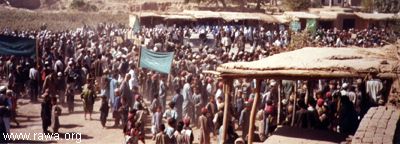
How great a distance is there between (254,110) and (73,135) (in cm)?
561

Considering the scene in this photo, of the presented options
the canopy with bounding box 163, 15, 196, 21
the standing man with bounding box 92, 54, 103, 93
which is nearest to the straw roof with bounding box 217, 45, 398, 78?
the standing man with bounding box 92, 54, 103, 93

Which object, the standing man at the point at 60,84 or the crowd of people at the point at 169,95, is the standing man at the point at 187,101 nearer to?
the crowd of people at the point at 169,95

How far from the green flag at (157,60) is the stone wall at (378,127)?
8.05 metres

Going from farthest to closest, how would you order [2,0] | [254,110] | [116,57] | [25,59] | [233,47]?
[2,0], [233,47], [116,57], [25,59], [254,110]

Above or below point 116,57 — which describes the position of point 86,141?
below

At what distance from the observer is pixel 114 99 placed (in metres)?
13.5

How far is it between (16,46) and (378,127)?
11681 millimetres

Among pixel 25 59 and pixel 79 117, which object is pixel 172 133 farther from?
pixel 25 59

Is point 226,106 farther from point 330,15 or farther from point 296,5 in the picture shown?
point 296,5

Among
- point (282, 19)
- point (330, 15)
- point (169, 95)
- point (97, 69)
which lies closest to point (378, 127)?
point (169, 95)

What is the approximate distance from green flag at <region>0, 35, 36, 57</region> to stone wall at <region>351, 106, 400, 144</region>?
36.0 feet

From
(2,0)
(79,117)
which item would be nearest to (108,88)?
(79,117)

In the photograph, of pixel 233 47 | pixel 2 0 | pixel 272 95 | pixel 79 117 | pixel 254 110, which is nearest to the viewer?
pixel 254 110

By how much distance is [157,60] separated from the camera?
15508 millimetres
